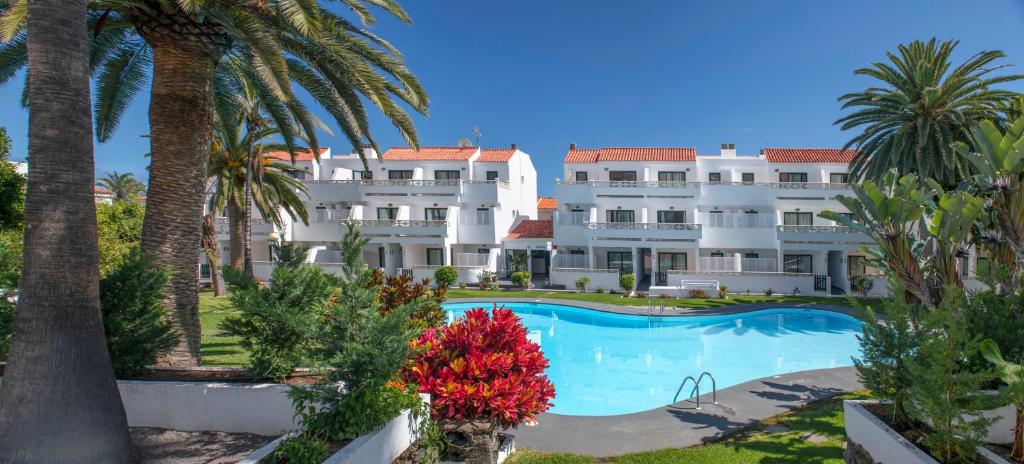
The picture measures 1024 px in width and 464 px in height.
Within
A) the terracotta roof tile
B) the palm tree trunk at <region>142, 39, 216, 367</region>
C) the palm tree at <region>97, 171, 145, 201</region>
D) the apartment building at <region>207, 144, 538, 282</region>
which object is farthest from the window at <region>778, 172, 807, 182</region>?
the palm tree at <region>97, 171, 145, 201</region>

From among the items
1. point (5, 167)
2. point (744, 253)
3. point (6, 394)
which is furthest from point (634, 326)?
point (5, 167)

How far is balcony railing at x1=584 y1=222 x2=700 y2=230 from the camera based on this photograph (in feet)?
98.5

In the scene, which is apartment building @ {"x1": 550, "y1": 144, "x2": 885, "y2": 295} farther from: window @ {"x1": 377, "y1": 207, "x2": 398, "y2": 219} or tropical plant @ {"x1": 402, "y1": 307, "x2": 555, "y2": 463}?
tropical plant @ {"x1": 402, "y1": 307, "x2": 555, "y2": 463}

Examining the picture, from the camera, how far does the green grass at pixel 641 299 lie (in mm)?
24391

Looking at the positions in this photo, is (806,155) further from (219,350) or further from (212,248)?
(212,248)

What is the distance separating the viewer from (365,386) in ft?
19.3

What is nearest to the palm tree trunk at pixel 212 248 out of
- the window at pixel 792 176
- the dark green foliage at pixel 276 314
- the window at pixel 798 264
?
the dark green foliage at pixel 276 314

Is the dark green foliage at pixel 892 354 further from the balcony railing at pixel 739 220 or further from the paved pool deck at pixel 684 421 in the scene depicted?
the balcony railing at pixel 739 220

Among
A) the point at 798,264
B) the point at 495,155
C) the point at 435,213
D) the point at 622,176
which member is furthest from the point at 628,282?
the point at 495,155

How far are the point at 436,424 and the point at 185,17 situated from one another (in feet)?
26.4

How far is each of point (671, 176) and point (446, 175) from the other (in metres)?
16.5

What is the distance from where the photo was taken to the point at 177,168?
339 inches

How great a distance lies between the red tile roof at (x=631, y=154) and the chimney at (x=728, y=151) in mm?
2066

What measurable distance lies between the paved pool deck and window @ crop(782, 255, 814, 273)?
2024 centimetres
